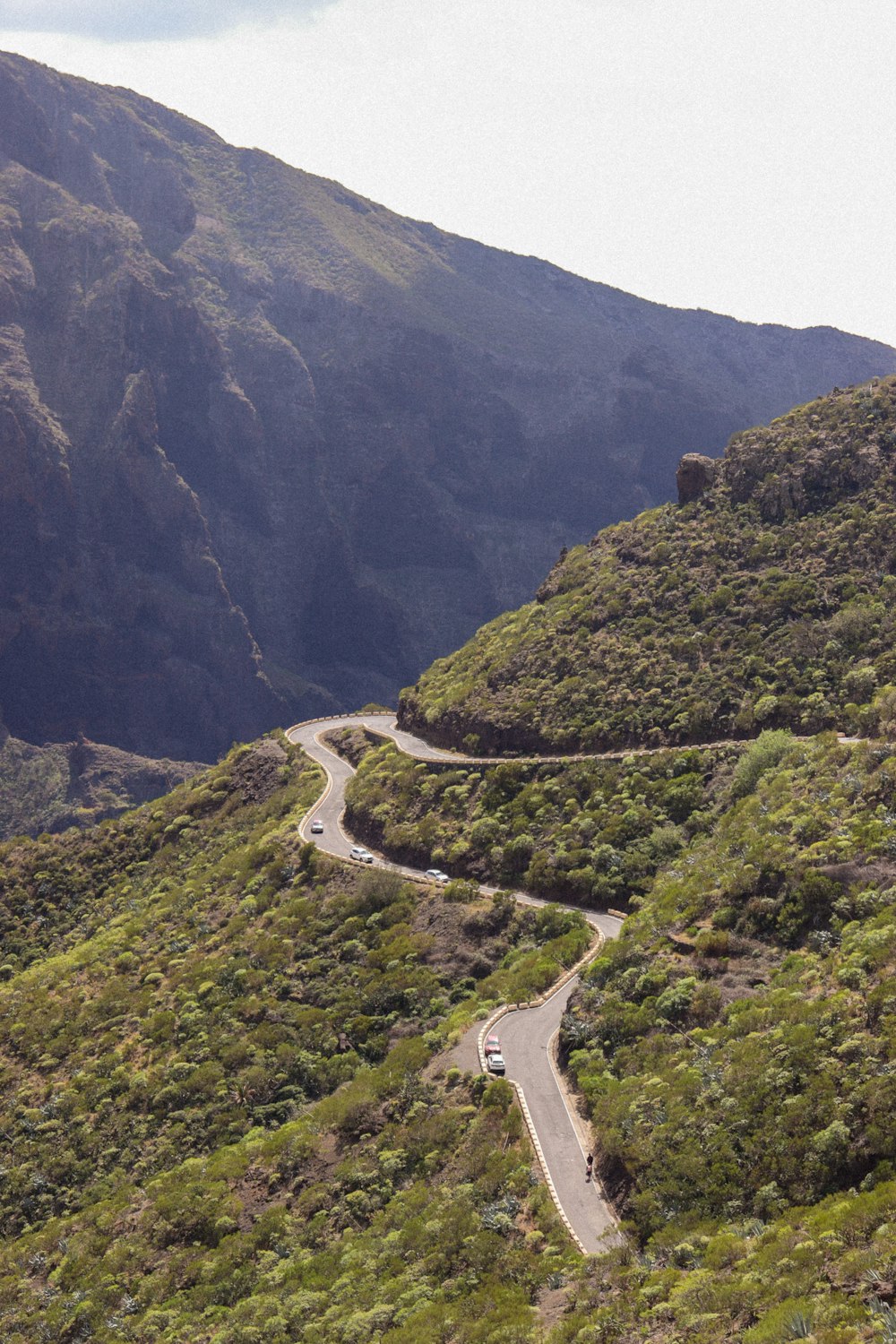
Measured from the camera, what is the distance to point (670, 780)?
174 ft

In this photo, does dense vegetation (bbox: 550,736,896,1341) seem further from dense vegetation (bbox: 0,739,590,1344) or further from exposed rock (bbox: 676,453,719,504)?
exposed rock (bbox: 676,453,719,504)

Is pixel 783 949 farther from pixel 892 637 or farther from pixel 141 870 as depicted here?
pixel 141 870

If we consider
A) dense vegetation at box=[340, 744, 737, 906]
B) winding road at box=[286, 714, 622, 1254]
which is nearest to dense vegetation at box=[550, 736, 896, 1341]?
winding road at box=[286, 714, 622, 1254]

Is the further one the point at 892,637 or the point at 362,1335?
the point at 892,637

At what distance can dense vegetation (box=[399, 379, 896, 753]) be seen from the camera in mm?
55594

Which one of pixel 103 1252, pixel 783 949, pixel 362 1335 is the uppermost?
pixel 783 949

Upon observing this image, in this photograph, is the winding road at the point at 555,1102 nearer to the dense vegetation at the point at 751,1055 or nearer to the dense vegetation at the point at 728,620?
the dense vegetation at the point at 751,1055

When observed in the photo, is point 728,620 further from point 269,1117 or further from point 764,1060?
point 764,1060

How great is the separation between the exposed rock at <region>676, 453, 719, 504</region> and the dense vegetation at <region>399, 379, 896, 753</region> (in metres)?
0.67

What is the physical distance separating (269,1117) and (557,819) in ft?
64.6

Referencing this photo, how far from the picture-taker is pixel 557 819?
54.8 meters

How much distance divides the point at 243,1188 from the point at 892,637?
3732cm

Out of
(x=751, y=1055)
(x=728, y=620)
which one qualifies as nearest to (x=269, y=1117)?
(x=751, y=1055)

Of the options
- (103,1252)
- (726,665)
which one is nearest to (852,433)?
(726,665)
